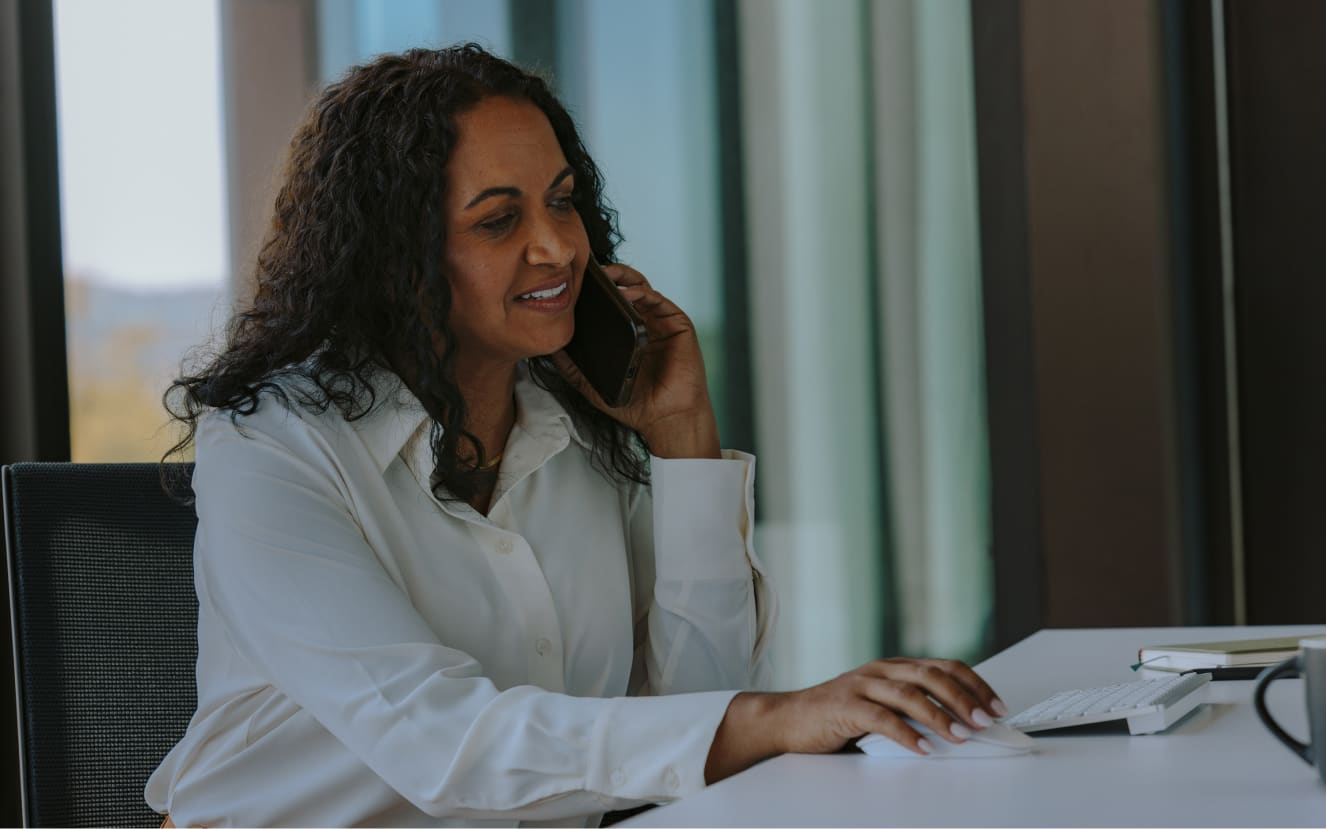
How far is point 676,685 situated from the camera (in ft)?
5.05

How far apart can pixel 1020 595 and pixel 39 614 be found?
1.93 metres

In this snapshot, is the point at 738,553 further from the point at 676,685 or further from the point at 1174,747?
the point at 1174,747

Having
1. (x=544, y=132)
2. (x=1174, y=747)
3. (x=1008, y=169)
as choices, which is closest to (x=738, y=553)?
(x=544, y=132)

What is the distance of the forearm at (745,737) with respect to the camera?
0.98 meters

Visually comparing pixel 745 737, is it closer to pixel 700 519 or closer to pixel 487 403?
pixel 700 519

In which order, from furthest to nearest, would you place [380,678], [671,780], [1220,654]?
1. [1220,654]
2. [380,678]
3. [671,780]

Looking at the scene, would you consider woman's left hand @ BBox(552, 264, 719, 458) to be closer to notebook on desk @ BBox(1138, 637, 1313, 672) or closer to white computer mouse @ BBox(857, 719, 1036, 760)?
notebook on desk @ BBox(1138, 637, 1313, 672)

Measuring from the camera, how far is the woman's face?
1.47 meters

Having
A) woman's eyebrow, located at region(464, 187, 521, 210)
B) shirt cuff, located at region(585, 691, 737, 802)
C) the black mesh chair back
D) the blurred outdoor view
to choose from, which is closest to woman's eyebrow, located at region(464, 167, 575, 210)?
woman's eyebrow, located at region(464, 187, 521, 210)

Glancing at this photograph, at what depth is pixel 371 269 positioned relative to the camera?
1479 millimetres

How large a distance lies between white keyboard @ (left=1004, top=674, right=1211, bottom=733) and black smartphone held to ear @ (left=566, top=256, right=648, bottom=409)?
641 mm

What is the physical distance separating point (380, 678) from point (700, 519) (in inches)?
19.5

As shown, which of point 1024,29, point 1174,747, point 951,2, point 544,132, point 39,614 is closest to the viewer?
point 1174,747

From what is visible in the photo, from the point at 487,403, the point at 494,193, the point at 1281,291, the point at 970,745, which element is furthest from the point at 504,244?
the point at 1281,291
